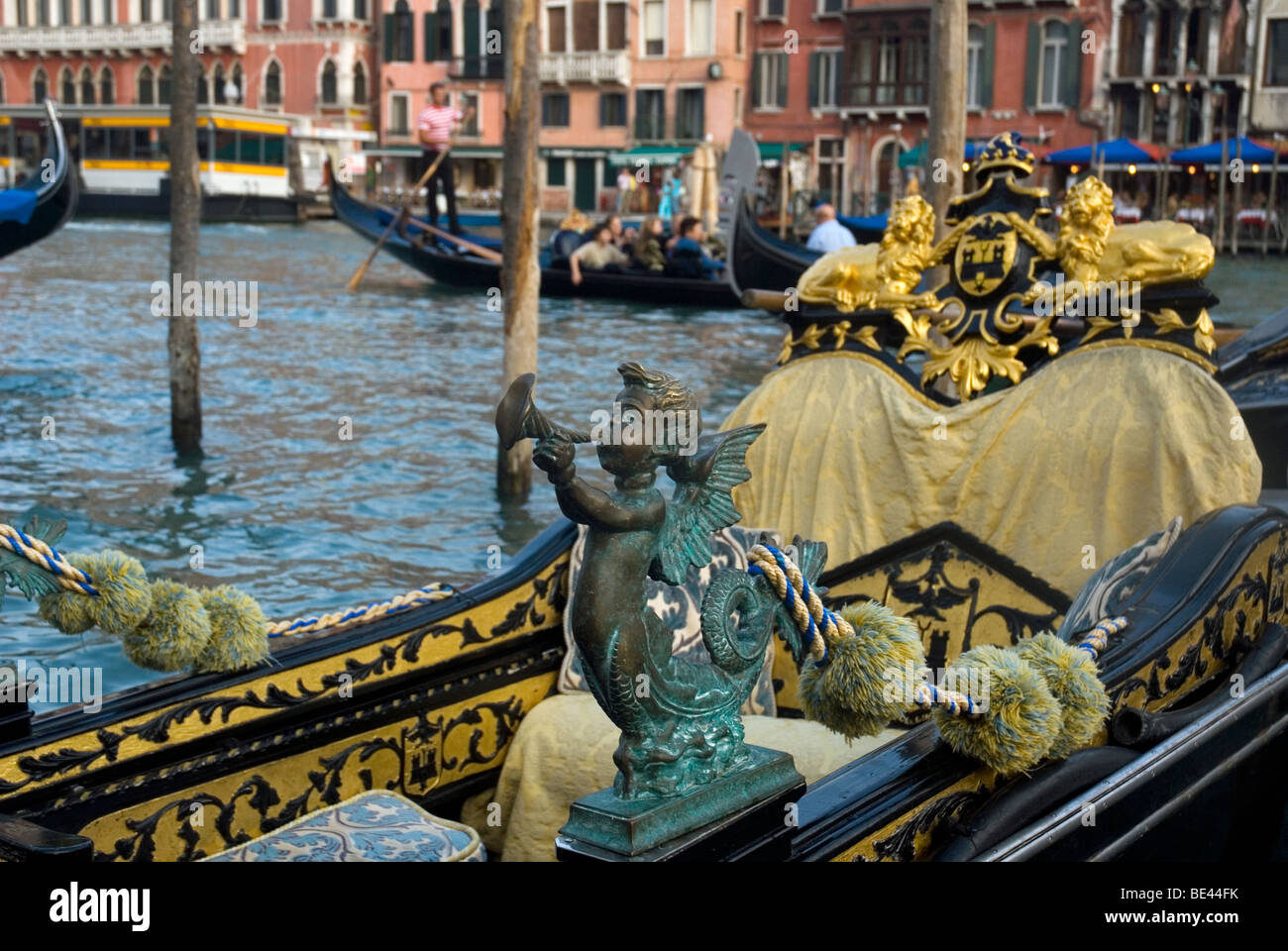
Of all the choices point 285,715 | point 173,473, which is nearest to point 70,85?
point 173,473

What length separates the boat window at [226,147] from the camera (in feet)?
86.7

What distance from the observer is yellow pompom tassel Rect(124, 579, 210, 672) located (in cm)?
186

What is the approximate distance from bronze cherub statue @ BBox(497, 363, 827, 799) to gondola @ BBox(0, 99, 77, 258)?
9442mm

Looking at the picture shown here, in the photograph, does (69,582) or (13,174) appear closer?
(69,582)

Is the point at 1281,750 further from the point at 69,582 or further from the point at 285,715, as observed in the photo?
the point at 69,582

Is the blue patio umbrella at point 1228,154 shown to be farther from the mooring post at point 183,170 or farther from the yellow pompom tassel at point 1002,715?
the yellow pompom tassel at point 1002,715

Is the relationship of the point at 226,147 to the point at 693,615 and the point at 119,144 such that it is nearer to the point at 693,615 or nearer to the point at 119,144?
the point at 119,144

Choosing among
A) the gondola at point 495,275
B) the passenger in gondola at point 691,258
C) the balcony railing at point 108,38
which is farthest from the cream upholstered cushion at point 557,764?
the balcony railing at point 108,38

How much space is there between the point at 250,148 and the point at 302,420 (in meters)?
20.7

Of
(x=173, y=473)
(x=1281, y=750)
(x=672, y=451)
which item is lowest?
(x=173, y=473)

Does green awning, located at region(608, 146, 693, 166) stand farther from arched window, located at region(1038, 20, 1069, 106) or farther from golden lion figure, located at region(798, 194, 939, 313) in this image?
golden lion figure, located at region(798, 194, 939, 313)

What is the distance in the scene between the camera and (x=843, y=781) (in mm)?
1522

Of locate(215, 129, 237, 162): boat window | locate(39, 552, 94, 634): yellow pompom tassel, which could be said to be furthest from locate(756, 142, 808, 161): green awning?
locate(39, 552, 94, 634): yellow pompom tassel
